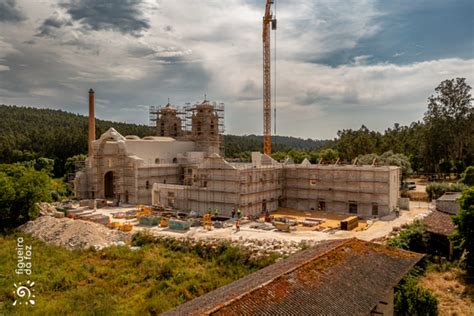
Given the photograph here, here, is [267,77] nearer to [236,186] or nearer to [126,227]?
[236,186]

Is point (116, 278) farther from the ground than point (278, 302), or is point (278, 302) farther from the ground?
point (278, 302)

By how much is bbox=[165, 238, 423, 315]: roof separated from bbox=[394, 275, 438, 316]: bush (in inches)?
105

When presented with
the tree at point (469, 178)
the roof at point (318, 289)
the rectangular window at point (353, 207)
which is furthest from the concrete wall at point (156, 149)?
the tree at point (469, 178)

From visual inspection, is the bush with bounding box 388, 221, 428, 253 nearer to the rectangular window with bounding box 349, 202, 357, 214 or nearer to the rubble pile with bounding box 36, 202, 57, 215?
the rectangular window with bounding box 349, 202, 357, 214

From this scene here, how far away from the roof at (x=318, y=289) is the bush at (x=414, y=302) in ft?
8.74

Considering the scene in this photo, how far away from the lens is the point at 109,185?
172ft

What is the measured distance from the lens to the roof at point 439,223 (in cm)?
2734

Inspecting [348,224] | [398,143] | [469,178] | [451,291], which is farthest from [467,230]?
[398,143]

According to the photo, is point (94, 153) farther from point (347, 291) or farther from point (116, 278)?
point (347, 291)

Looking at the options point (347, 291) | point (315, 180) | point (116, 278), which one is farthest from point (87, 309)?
point (315, 180)

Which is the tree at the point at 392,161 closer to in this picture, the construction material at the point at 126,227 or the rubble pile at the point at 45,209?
the construction material at the point at 126,227

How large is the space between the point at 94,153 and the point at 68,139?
145 ft

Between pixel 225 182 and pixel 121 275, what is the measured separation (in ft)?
51.2

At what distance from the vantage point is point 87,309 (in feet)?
59.7
